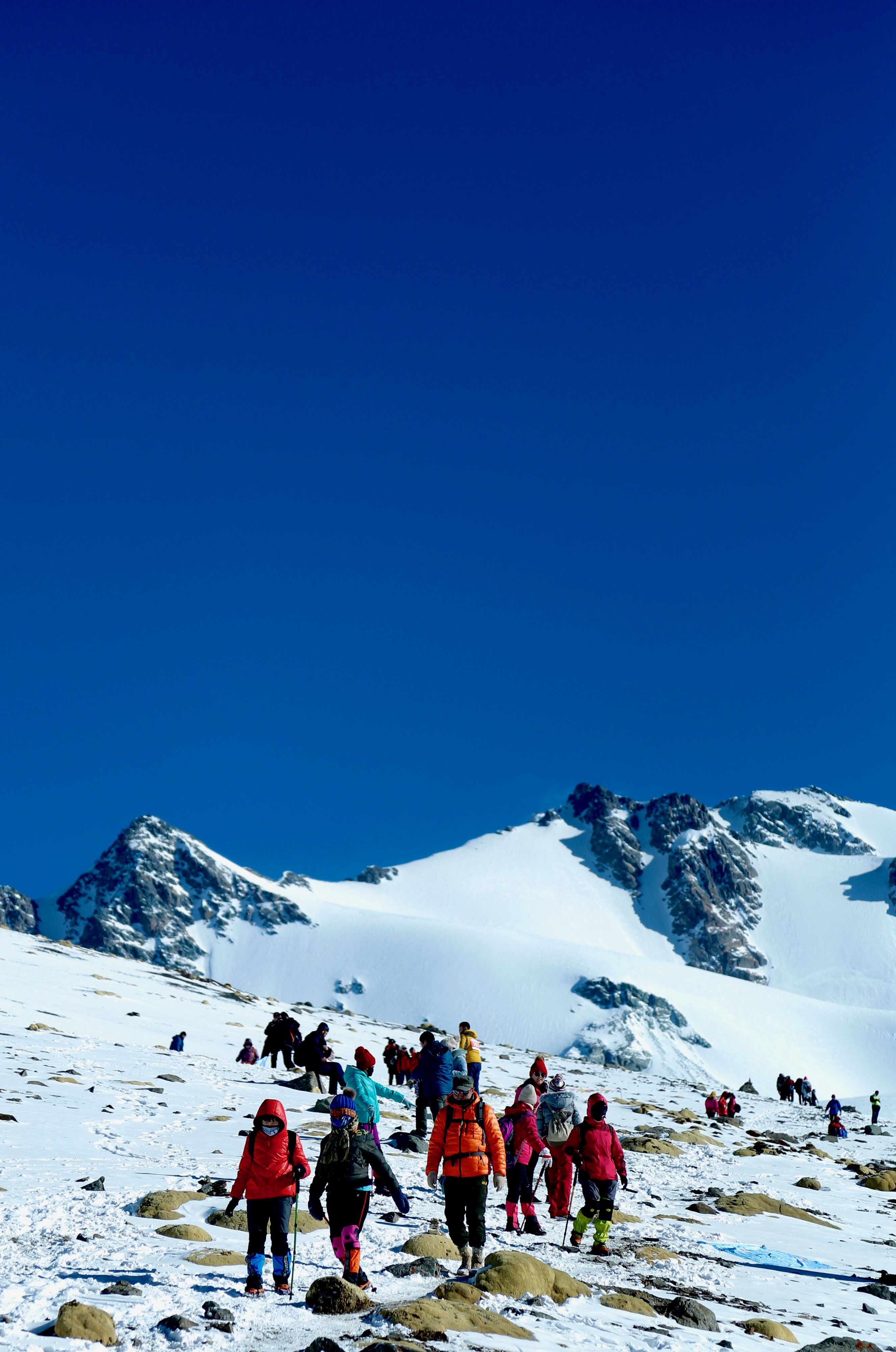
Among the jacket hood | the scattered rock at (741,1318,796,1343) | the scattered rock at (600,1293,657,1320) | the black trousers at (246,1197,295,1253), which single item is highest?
the jacket hood

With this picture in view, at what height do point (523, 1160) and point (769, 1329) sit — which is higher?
point (523, 1160)

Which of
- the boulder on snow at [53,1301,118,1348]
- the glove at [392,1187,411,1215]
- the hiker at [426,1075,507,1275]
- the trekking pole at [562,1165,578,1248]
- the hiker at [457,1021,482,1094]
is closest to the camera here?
the boulder on snow at [53,1301,118,1348]

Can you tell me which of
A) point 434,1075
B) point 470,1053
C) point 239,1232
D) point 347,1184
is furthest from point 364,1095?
point 434,1075

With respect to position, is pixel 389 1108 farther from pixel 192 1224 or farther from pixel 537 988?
pixel 537 988

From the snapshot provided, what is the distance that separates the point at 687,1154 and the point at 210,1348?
1879cm

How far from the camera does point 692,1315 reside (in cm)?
880

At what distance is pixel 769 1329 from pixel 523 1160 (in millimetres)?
4394

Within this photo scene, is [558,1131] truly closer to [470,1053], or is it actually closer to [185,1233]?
[470,1053]

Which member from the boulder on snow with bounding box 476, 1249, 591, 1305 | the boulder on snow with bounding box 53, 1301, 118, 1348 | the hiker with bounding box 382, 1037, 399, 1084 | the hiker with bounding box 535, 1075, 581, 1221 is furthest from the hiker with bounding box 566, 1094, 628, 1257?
the hiker with bounding box 382, 1037, 399, 1084

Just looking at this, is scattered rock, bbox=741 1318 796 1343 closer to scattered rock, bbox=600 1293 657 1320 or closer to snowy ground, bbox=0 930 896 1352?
snowy ground, bbox=0 930 896 1352

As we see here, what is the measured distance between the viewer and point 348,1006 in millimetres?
150750

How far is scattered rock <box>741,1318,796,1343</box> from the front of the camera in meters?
8.83

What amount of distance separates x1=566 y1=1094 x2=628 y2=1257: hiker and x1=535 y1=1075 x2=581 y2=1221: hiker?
76cm

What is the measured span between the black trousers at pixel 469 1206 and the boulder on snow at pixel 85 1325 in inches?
155
